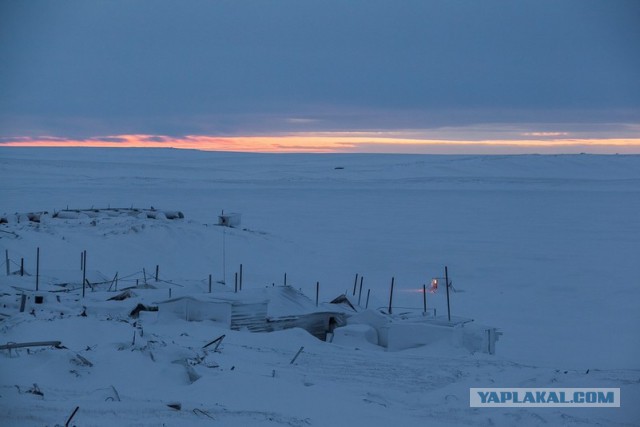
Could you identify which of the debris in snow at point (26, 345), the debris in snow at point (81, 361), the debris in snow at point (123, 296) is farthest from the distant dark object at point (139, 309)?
the debris in snow at point (81, 361)

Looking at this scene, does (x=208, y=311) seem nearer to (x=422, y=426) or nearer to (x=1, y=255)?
(x=422, y=426)

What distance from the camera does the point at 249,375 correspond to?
32.4ft

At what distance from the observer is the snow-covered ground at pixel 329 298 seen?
899cm

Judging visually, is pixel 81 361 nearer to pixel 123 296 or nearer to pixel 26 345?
pixel 26 345

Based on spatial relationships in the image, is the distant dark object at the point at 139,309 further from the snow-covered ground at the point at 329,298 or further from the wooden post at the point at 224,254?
the wooden post at the point at 224,254

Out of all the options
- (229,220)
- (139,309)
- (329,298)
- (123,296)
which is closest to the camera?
(139,309)

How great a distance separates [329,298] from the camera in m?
21.1

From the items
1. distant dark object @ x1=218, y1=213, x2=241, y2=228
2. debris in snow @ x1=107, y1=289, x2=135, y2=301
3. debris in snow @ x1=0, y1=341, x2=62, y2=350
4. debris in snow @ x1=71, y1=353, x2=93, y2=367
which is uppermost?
distant dark object @ x1=218, y1=213, x2=241, y2=228

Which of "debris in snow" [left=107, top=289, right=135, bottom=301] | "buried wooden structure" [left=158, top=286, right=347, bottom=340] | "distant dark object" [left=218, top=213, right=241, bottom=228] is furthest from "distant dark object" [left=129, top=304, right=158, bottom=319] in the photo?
"distant dark object" [left=218, top=213, right=241, bottom=228]

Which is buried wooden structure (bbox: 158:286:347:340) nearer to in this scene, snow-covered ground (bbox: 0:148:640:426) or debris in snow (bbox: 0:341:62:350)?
snow-covered ground (bbox: 0:148:640:426)

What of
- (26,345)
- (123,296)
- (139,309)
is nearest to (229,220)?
(123,296)

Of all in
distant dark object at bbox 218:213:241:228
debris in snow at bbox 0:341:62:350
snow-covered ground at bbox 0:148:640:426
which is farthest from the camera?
distant dark object at bbox 218:213:241:228

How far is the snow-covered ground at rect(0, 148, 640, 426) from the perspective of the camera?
8.99 metres

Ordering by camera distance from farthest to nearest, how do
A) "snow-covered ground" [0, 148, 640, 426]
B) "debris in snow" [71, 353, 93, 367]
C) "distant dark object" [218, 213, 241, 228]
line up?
"distant dark object" [218, 213, 241, 228] < "debris in snow" [71, 353, 93, 367] < "snow-covered ground" [0, 148, 640, 426]
